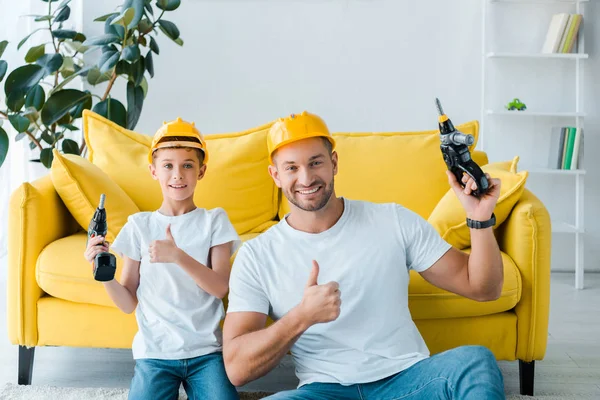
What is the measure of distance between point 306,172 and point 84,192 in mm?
1029

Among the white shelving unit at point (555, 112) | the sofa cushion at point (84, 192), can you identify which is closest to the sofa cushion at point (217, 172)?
the sofa cushion at point (84, 192)

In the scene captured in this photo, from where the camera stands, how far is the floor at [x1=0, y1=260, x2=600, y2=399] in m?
2.38

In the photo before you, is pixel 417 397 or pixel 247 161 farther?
pixel 247 161

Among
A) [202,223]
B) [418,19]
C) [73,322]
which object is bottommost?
[73,322]

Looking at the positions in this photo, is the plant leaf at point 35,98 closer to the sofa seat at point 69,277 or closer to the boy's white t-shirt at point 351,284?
the sofa seat at point 69,277

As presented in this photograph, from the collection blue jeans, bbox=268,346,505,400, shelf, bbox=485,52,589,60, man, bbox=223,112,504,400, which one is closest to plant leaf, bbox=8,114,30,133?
man, bbox=223,112,504,400

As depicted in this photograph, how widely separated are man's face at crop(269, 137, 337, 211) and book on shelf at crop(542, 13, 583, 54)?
2.81 metres

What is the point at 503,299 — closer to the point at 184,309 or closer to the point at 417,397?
the point at 417,397

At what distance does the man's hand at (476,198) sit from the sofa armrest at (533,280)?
661mm

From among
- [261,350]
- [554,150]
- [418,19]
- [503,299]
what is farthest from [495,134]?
[261,350]

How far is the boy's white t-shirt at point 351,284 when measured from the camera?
1.66 metres

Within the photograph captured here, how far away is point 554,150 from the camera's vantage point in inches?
165

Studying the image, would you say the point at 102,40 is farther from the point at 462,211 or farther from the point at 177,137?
the point at 462,211

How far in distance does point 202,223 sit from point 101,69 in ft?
5.07
